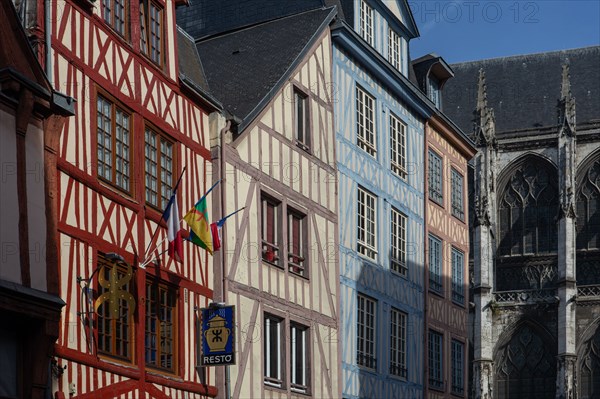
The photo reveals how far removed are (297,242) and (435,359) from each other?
6.58 metres

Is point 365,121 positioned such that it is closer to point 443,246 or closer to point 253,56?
point 253,56

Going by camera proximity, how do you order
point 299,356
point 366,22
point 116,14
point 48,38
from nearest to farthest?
point 48,38 → point 116,14 → point 299,356 → point 366,22

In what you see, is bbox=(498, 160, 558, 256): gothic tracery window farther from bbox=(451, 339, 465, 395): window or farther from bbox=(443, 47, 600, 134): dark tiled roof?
bbox=(451, 339, 465, 395): window

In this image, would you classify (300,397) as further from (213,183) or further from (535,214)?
(535,214)

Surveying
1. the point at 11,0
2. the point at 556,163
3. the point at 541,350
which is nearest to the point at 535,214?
the point at 556,163

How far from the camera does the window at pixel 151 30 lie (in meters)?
18.6

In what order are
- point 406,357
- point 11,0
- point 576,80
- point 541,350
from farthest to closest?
point 576,80
point 541,350
point 406,357
point 11,0

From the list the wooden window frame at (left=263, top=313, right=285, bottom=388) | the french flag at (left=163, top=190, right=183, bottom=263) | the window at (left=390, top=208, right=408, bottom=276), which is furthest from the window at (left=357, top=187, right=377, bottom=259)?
the french flag at (left=163, top=190, right=183, bottom=263)

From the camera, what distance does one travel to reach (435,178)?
28.2 metres

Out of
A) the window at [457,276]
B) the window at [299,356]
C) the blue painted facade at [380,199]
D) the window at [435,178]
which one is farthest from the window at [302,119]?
the window at [457,276]

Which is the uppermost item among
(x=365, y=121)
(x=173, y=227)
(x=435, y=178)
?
(x=365, y=121)

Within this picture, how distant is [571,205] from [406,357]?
29.8 metres

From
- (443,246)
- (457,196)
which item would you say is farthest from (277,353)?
(457,196)

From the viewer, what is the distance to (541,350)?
5306 cm
